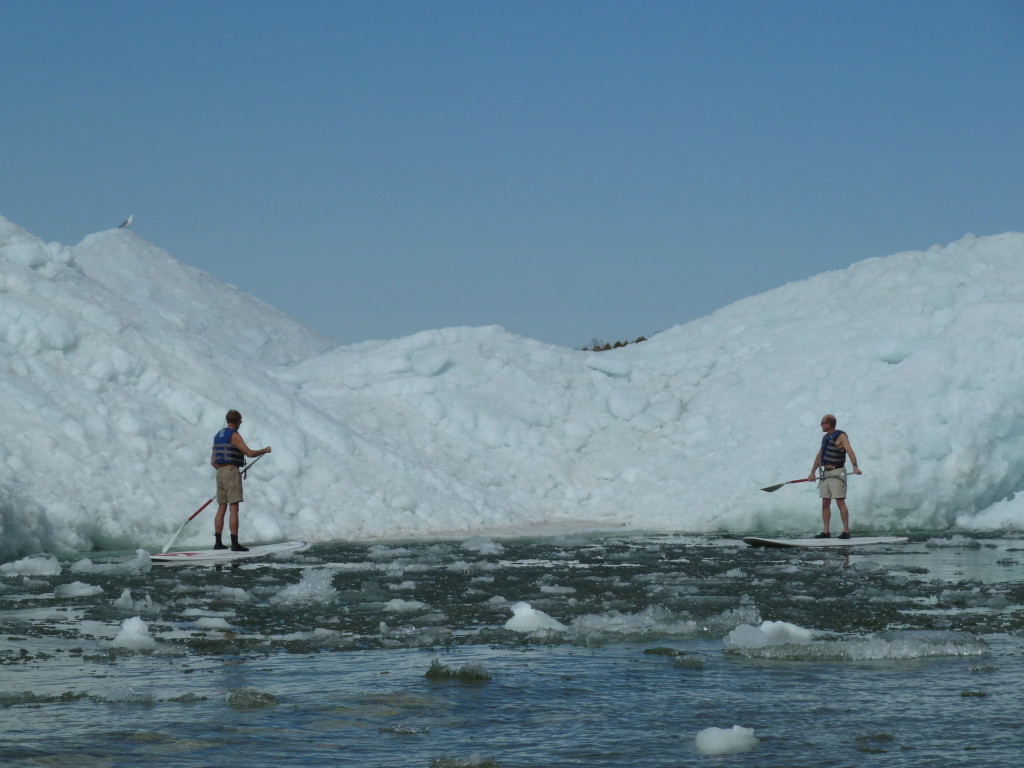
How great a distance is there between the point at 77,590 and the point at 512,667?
5.72m

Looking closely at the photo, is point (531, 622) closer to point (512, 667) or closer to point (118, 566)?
point (512, 667)

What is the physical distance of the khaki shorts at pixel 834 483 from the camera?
17.9 meters

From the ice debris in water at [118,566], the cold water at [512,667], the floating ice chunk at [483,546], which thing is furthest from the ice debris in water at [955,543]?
the ice debris in water at [118,566]

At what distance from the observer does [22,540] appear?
16.1 metres

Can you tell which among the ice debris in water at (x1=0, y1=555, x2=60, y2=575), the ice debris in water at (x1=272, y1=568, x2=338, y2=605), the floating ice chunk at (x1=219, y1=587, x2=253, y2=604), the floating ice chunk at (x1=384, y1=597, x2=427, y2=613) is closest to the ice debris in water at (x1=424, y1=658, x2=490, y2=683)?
the floating ice chunk at (x1=384, y1=597, x2=427, y2=613)

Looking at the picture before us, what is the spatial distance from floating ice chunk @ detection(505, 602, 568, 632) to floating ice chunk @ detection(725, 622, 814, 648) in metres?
1.49

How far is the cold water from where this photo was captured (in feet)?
21.1

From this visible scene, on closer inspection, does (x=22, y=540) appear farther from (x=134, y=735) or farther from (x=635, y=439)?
(x=635, y=439)

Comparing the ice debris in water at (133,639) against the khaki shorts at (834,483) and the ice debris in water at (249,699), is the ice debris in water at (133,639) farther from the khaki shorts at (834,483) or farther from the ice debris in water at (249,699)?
the khaki shorts at (834,483)

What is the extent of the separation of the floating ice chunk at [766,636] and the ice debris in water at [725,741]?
2.54 meters

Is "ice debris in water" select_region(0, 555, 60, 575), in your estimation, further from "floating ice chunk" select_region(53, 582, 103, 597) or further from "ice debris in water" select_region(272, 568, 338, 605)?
"ice debris in water" select_region(272, 568, 338, 605)

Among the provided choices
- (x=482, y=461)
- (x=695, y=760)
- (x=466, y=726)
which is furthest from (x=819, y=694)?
(x=482, y=461)

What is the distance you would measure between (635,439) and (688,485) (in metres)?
2.69

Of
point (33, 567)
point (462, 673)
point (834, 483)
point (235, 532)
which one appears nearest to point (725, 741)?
point (462, 673)
